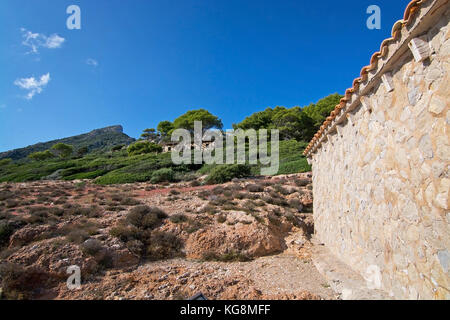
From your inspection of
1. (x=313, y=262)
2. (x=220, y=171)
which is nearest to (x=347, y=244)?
(x=313, y=262)

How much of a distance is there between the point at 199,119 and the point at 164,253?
30313 mm

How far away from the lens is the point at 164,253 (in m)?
5.69

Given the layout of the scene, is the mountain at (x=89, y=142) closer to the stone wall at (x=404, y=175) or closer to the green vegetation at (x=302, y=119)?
the green vegetation at (x=302, y=119)

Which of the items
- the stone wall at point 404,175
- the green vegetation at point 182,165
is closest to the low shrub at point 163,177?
the green vegetation at point 182,165

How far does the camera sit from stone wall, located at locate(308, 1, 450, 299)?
1925 mm

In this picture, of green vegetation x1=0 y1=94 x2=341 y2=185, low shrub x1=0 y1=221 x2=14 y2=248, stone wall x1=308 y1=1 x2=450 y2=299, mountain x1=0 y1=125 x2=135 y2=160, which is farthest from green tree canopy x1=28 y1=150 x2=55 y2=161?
stone wall x1=308 y1=1 x2=450 y2=299

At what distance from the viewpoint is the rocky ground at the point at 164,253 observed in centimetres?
401

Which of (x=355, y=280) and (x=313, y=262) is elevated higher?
(x=355, y=280)

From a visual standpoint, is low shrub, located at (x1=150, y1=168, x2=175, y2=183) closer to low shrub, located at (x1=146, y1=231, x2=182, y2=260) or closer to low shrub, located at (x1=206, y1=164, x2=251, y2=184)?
low shrub, located at (x1=206, y1=164, x2=251, y2=184)

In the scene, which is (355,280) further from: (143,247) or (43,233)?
(43,233)

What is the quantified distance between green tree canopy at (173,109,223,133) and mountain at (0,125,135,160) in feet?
119

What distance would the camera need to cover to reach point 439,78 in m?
1.93

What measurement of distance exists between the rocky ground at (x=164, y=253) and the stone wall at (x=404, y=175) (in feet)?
4.69
